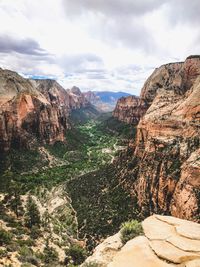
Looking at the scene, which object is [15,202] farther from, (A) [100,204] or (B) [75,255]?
(B) [75,255]

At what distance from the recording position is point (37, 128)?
477 feet

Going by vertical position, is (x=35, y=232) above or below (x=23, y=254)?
below

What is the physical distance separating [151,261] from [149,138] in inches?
2200

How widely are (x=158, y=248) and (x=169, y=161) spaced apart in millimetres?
43909

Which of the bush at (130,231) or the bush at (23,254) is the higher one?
the bush at (130,231)

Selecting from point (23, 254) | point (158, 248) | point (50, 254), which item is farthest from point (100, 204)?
point (158, 248)

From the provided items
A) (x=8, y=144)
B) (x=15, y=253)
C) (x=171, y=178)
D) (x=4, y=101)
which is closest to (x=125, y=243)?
(x=15, y=253)

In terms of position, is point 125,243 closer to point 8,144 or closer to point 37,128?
point 8,144

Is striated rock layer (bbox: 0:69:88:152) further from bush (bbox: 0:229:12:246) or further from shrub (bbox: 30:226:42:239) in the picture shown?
bush (bbox: 0:229:12:246)

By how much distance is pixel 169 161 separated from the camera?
62156 millimetres

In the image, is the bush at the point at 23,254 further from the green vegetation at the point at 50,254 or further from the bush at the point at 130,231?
the bush at the point at 130,231

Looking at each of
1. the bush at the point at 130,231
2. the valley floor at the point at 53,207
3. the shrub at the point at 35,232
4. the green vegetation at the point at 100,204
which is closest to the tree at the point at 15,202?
the valley floor at the point at 53,207

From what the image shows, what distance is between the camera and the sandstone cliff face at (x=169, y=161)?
167 feet

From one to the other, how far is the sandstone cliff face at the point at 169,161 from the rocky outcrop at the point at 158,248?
25.9 metres
